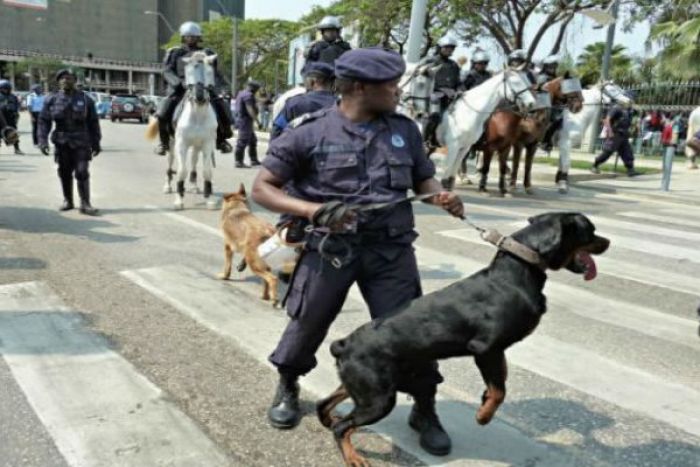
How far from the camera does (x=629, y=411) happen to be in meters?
3.90

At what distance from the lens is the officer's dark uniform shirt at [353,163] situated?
3137 mm

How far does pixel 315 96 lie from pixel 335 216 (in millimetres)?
3498

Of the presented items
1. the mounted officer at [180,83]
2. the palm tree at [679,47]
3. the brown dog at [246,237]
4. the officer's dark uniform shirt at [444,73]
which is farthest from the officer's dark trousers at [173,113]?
the palm tree at [679,47]

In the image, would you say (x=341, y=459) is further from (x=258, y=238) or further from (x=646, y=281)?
(x=646, y=281)

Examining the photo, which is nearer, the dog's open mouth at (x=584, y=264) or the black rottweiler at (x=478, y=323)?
the black rottweiler at (x=478, y=323)

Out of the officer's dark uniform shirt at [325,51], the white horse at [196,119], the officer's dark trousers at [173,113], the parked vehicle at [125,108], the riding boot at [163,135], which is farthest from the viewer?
the parked vehicle at [125,108]

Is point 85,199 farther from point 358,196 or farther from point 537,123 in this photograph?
point 537,123

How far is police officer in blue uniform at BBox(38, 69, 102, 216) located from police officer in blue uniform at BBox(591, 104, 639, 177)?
11257mm

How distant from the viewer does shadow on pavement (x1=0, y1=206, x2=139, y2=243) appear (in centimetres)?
809

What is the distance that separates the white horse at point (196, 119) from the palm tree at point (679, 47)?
1602 centimetres

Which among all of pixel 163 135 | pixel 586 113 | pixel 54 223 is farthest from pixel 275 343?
pixel 586 113

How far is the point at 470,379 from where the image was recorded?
4324mm

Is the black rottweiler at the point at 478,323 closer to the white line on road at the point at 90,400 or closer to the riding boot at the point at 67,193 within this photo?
the white line on road at the point at 90,400

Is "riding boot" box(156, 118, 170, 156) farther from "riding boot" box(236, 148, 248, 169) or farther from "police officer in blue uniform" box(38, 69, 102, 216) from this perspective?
"riding boot" box(236, 148, 248, 169)
